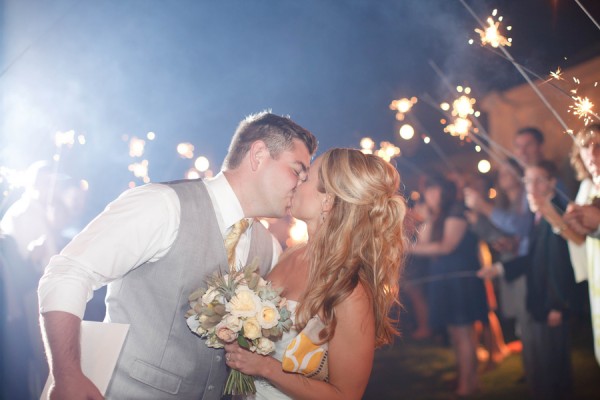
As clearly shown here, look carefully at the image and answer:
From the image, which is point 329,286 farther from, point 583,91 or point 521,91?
point 521,91

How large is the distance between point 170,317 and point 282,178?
0.88 meters

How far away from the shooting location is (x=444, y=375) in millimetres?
6051

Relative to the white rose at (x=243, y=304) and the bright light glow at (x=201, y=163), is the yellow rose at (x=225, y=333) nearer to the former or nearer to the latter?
the white rose at (x=243, y=304)

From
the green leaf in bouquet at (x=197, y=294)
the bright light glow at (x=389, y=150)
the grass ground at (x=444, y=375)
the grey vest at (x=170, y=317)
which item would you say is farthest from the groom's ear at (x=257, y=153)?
the bright light glow at (x=389, y=150)

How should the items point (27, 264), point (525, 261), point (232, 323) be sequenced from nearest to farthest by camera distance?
point (232, 323) → point (27, 264) → point (525, 261)

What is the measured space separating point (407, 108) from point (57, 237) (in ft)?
20.6

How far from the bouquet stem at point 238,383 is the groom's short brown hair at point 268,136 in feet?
3.34

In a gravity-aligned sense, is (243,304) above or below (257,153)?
below

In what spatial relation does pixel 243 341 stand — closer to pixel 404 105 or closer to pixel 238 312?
pixel 238 312

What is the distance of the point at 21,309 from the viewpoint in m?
4.16

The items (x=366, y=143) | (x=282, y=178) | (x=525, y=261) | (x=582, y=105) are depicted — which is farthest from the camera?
(x=366, y=143)

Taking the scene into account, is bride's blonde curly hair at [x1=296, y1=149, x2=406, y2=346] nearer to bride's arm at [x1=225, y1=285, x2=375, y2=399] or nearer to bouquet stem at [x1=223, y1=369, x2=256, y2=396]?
bride's arm at [x1=225, y1=285, x2=375, y2=399]

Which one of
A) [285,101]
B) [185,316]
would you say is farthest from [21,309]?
[285,101]

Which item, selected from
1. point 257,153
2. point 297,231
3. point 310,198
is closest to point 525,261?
point 297,231
